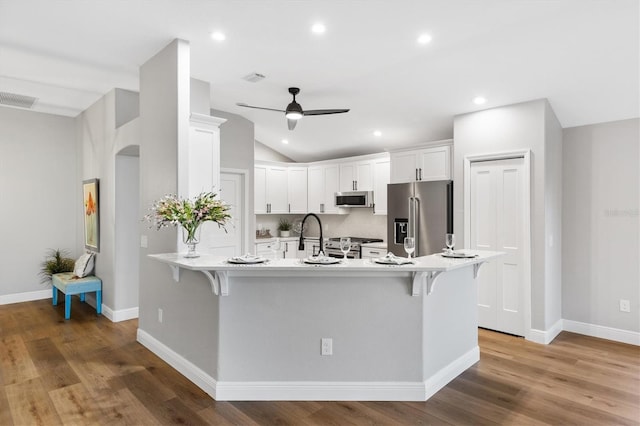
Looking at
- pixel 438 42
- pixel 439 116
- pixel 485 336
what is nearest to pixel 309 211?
pixel 439 116

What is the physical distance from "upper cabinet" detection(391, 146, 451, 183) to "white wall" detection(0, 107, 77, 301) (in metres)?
5.11

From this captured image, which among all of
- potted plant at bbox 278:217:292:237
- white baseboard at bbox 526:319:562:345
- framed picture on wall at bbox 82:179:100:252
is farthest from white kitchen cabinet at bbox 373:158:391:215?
framed picture on wall at bbox 82:179:100:252

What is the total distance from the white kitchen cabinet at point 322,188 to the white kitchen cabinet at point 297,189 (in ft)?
0.33

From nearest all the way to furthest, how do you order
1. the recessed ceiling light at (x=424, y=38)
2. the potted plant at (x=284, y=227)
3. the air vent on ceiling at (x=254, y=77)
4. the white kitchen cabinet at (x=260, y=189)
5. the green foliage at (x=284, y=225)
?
the recessed ceiling light at (x=424, y=38), the air vent on ceiling at (x=254, y=77), the white kitchen cabinet at (x=260, y=189), the potted plant at (x=284, y=227), the green foliage at (x=284, y=225)

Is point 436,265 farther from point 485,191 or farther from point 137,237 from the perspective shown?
point 137,237

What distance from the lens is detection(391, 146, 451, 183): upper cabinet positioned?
208 inches

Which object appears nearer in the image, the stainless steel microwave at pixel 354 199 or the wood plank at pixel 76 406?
the wood plank at pixel 76 406

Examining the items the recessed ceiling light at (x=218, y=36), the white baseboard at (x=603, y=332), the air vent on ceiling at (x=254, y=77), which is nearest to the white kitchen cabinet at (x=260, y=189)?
the air vent on ceiling at (x=254, y=77)

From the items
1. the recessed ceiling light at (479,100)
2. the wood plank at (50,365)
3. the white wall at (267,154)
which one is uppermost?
the recessed ceiling light at (479,100)

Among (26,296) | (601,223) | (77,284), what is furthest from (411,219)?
(26,296)

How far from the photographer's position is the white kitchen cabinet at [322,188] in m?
7.18

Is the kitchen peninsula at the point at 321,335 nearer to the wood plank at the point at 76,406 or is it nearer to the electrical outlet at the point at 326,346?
the electrical outlet at the point at 326,346

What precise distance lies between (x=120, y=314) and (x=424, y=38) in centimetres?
478

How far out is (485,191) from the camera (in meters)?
4.74
